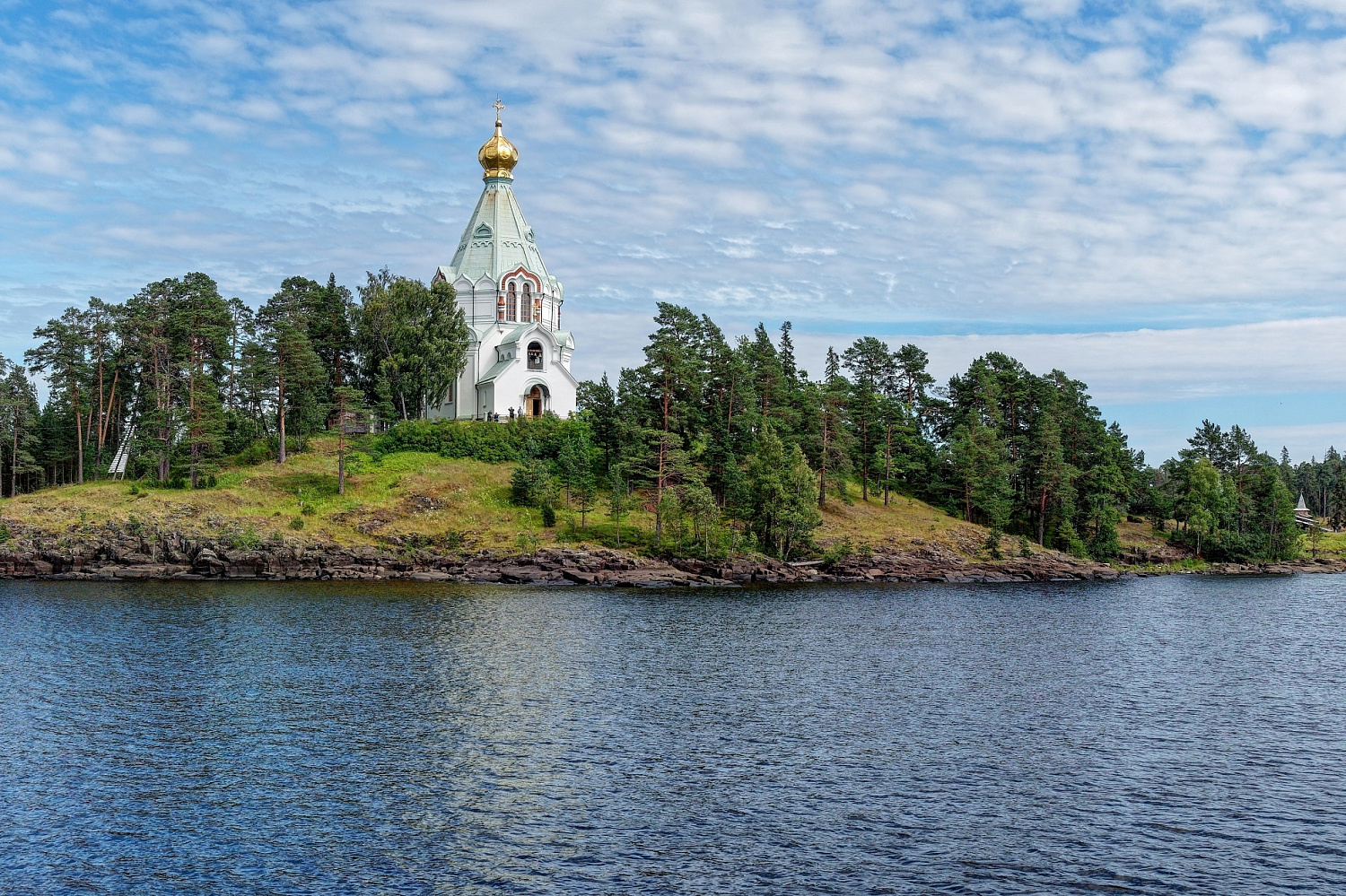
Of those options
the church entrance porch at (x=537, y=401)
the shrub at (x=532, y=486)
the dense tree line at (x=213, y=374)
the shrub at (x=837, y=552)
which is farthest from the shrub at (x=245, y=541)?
the shrub at (x=837, y=552)

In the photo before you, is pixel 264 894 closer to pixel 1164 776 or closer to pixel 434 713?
pixel 434 713

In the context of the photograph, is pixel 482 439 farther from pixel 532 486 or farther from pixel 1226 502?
pixel 1226 502

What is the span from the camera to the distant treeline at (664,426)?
8325cm

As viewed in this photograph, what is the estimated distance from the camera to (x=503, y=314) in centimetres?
10362

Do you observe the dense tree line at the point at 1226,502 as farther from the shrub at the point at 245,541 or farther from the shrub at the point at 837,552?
the shrub at the point at 245,541

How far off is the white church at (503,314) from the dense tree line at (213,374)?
152 inches

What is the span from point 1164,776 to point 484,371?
276ft

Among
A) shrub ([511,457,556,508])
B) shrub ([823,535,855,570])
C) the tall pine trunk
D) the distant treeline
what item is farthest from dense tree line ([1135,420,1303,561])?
the tall pine trunk

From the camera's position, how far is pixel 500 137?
4099 inches

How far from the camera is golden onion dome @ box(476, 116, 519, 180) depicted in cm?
10369

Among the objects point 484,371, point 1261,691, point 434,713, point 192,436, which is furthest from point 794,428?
point 434,713

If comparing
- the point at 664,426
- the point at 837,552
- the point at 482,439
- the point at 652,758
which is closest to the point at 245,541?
the point at 482,439

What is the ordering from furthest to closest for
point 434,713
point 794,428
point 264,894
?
1. point 794,428
2. point 434,713
3. point 264,894

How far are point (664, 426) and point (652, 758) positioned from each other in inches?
2277
